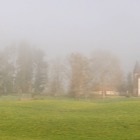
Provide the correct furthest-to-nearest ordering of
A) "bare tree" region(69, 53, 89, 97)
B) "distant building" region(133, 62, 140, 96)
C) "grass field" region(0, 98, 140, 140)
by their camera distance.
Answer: "distant building" region(133, 62, 140, 96), "bare tree" region(69, 53, 89, 97), "grass field" region(0, 98, 140, 140)

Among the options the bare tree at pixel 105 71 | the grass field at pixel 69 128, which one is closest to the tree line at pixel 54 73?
the bare tree at pixel 105 71

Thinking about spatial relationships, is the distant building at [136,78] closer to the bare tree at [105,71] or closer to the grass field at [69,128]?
the bare tree at [105,71]

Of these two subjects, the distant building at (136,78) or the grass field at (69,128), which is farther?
the distant building at (136,78)

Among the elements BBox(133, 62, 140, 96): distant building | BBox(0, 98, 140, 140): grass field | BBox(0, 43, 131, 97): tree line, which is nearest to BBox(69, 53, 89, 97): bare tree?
BBox(0, 43, 131, 97): tree line

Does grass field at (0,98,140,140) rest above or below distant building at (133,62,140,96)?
below

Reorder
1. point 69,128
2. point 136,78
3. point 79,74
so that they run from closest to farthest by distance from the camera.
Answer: point 69,128
point 79,74
point 136,78

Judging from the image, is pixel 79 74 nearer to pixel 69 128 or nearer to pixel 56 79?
pixel 56 79

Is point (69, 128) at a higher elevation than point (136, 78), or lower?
lower

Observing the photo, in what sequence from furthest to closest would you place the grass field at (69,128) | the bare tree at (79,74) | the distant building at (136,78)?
the distant building at (136,78), the bare tree at (79,74), the grass field at (69,128)

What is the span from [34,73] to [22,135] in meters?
74.9

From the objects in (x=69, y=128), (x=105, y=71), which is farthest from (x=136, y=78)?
(x=69, y=128)

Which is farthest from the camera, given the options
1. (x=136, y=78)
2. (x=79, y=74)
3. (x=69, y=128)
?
(x=136, y=78)

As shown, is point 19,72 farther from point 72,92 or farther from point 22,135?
point 22,135

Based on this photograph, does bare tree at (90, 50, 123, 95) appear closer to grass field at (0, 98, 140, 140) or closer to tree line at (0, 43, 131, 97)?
tree line at (0, 43, 131, 97)
